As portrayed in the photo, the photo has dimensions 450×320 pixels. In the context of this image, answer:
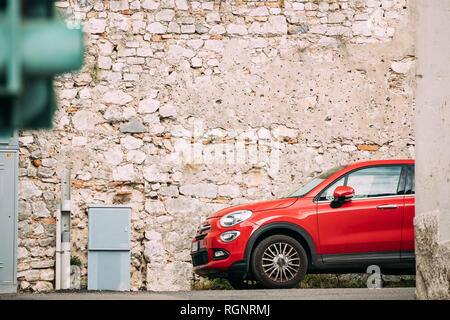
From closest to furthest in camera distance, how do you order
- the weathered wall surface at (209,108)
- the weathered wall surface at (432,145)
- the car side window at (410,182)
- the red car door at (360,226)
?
the weathered wall surface at (432,145) < the red car door at (360,226) < the car side window at (410,182) < the weathered wall surface at (209,108)

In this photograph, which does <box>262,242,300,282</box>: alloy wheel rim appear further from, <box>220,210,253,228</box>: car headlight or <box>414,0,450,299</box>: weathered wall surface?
<box>414,0,450,299</box>: weathered wall surface

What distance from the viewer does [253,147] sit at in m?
12.3

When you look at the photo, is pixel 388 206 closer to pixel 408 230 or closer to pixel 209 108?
pixel 408 230

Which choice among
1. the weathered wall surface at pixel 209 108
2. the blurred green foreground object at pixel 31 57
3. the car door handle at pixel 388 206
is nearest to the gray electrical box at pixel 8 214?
the weathered wall surface at pixel 209 108

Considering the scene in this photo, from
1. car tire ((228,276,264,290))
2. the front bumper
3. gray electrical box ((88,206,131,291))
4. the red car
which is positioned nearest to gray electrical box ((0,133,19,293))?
gray electrical box ((88,206,131,291))

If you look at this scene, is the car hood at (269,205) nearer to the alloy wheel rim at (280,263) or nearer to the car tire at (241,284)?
the alloy wheel rim at (280,263)

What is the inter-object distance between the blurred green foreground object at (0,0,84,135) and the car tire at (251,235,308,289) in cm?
729

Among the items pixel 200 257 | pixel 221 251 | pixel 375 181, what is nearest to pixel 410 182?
pixel 375 181

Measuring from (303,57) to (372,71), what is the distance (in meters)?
1.21

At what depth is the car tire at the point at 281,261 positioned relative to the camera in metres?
9.14

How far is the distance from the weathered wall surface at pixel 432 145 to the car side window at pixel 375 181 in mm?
2817

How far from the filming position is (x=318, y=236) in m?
9.27

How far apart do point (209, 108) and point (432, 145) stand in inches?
245

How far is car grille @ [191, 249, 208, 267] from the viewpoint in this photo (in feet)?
31.5
